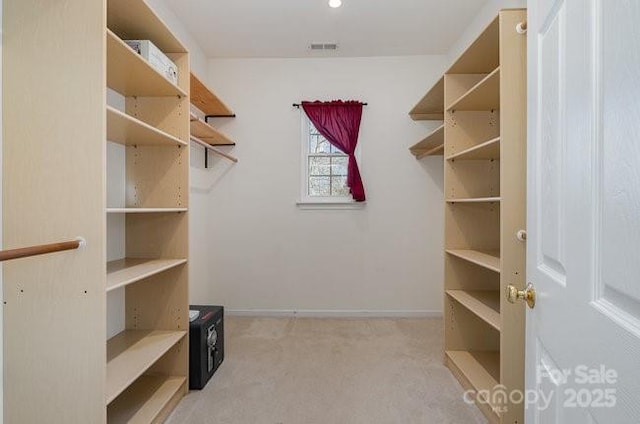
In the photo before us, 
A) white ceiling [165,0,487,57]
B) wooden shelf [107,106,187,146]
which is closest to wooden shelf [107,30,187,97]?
wooden shelf [107,106,187,146]

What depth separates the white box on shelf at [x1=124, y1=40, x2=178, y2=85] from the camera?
1696 millimetres

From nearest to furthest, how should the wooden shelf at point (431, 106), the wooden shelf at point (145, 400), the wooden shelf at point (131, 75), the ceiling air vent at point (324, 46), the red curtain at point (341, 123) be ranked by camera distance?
the wooden shelf at point (131, 75)
the wooden shelf at point (145, 400)
the wooden shelf at point (431, 106)
the ceiling air vent at point (324, 46)
the red curtain at point (341, 123)

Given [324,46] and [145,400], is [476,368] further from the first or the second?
[324,46]

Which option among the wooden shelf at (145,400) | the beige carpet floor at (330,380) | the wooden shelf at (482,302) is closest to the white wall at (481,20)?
the wooden shelf at (482,302)

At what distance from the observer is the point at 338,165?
357cm

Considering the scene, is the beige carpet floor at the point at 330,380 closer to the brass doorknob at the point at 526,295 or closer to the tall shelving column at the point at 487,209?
the tall shelving column at the point at 487,209

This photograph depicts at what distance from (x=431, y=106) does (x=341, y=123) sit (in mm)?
876

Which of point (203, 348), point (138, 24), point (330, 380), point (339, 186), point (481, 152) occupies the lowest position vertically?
point (330, 380)

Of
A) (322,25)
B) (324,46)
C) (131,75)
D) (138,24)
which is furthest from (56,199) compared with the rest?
(324,46)

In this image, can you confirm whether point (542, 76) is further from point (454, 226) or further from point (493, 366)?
point (493, 366)

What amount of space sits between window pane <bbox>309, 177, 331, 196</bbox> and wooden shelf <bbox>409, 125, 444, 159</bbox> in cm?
92

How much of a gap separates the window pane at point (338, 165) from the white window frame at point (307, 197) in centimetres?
16

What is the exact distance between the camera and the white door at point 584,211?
19.8 inches

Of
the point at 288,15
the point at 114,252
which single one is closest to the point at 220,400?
the point at 114,252
